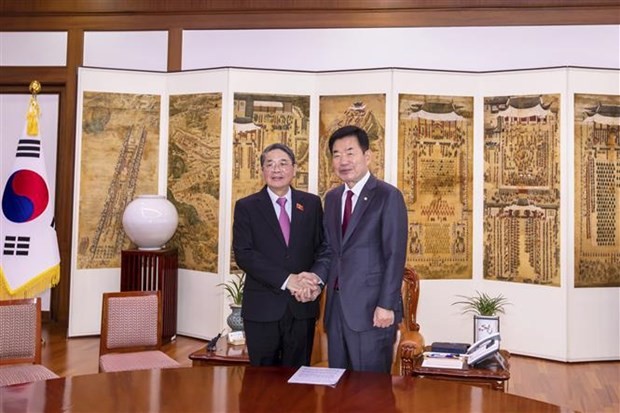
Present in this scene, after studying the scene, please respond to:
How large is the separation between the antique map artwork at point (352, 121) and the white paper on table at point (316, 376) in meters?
3.36

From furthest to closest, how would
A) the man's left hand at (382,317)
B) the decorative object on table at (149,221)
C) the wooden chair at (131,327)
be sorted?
the decorative object on table at (149,221)
the wooden chair at (131,327)
the man's left hand at (382,317)

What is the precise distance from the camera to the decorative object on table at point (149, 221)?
516 cm

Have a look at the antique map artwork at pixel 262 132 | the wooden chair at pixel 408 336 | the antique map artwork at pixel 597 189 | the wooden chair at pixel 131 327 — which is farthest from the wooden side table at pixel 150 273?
the antique map artwork at pixel 597 189

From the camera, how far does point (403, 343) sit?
125 inches

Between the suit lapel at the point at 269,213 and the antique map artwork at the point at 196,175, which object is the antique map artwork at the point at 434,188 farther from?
the suit lapel at the point at 269,213

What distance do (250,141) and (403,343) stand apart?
283 centimetres

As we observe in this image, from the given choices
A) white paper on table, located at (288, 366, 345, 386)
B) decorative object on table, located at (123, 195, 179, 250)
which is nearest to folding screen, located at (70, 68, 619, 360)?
decorative object on table, located at (123, 195, 179, 250)

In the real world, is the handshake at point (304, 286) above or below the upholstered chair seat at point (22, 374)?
above

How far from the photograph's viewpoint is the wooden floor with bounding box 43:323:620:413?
12.9 ft

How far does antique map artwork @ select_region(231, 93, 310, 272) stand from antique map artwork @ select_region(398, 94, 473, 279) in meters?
0.89

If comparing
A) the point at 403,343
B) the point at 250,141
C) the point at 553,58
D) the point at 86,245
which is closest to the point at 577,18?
the point at 553,58

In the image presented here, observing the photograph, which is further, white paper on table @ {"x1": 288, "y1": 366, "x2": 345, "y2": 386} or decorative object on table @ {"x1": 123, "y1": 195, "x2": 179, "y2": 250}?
decorative object on table @ {"x1": 123, "y1": 195, "x2": 179, "y2": 250}

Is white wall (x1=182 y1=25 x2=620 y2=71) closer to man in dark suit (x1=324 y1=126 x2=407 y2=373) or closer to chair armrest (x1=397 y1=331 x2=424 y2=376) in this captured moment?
chair armrest (x1=397 y1=331 x2=424 y2=376)

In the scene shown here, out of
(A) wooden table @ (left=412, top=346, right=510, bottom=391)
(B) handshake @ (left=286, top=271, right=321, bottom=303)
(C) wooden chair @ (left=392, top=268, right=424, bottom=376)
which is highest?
(B) handshake @ (left=286, top=271, right=321, bottom=303)
